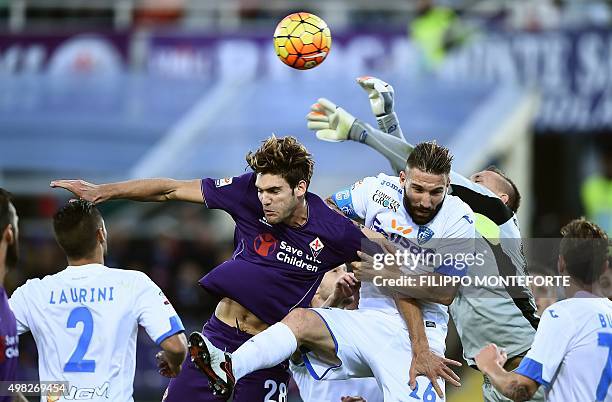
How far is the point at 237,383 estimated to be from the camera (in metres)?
8.01

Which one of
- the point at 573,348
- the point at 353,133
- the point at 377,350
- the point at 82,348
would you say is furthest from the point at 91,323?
the point at 353,133

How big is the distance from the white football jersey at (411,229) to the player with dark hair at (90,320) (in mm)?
1893

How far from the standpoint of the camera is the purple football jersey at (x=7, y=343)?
6.20 meters

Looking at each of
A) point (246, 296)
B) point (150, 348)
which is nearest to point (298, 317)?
point (246, 296)

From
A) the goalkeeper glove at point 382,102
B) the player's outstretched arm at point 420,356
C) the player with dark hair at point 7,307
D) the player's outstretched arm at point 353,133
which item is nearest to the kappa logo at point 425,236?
the player's outstretched arm at point 420,356

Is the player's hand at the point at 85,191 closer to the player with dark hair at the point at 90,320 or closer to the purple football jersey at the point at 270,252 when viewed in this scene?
the player with dark hair at the point at 90,320

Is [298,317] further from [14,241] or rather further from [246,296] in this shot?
[14,241]

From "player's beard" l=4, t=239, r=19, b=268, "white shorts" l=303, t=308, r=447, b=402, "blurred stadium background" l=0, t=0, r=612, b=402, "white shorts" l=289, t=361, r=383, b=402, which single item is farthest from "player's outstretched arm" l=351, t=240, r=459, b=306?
"blurred stadium background" l=0, t=0, r=612, b=402

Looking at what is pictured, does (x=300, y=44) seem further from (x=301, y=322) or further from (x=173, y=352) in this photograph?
(x=173, y=352)

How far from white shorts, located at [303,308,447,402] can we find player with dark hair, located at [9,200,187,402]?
1.41m

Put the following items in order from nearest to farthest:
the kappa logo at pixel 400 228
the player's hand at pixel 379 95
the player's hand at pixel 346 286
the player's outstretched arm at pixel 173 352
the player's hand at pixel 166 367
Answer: the player's outstretched arm at pixel 173 352 → the player's hand at pixel 166 367 → the kappa logo at pixel 400 228 → the player's hand at pixel 346 286 → the player's hand at pixel 379 95

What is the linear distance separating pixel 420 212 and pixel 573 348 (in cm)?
178

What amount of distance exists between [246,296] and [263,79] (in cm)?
1019

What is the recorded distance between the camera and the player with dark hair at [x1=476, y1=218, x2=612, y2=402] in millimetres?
6520
